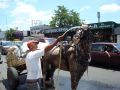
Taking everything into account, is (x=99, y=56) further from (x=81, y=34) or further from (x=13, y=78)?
(x=81, y=34)

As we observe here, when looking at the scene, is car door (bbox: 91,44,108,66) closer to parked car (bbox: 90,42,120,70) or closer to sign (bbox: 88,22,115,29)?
parked car (bbox: 90,42,120,70)

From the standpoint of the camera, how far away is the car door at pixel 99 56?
789 inches

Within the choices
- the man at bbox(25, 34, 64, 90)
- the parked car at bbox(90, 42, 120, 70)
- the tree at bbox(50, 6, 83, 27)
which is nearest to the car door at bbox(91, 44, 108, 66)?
the parked car at bbox(90, 42, 120, 70)

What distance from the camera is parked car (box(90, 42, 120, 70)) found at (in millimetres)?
18906

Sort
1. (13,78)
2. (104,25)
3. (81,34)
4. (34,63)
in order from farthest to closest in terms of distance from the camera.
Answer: (104,25) → (13,78) → (81,34) → (34,63)

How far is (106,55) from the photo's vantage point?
1964 cm

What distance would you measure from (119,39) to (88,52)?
2741 cm

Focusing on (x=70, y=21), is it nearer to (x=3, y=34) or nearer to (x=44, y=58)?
(x=3, y=34)

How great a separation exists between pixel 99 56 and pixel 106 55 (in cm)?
84

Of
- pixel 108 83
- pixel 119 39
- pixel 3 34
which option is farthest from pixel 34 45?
pixel 3 34

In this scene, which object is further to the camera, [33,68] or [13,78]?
[13,78]

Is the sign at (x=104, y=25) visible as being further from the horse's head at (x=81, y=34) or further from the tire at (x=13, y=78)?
the horse's head at (x=81, y=34)

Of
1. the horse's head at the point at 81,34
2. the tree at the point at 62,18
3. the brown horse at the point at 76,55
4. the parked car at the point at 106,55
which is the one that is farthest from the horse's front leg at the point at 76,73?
the tree at the point at 62,18

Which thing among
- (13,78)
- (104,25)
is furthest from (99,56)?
(104,25)
